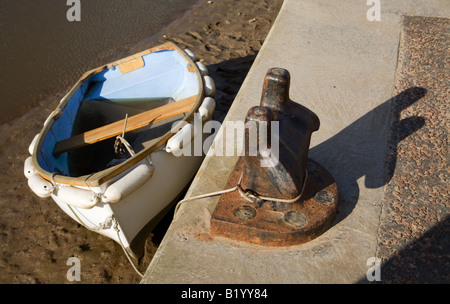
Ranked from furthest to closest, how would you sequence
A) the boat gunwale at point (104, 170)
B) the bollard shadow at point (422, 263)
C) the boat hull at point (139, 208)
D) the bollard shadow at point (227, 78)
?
the bollard shadow at point (227, 78), the boat hull at point (139, 208), the boat gunwale at point (104, 170), the bollard shadow at point (422, 263)

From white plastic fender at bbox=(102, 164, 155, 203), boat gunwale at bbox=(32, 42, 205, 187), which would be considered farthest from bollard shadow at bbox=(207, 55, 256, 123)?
white plastic fender at bbox=(102, 164, 155, 203)

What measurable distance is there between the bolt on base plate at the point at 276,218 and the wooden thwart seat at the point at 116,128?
1572mm

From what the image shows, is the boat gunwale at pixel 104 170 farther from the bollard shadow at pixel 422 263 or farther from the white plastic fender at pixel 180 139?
the bollard shadow at pixel 422 263

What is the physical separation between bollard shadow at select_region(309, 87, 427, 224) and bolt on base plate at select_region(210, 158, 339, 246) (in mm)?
225

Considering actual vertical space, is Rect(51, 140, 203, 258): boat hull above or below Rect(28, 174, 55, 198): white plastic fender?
below

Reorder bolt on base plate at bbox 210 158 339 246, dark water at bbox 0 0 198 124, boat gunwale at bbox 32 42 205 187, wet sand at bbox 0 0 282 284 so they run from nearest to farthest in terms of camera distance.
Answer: bolt on base plate at bbox 210 158 339 246, boat gunwale at bbox 32 42 205 187, wet sand at bbox 0 0 282 284, dark water at bbox 0 0 198 124

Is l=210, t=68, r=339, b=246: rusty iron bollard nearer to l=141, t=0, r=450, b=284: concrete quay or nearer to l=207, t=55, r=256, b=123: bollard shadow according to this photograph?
l=141, t=0, r=450, b=284: concrete quay

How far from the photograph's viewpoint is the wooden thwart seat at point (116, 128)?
12.8ft

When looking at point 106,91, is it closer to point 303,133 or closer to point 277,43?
point 277,43

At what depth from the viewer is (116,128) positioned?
12.9ft

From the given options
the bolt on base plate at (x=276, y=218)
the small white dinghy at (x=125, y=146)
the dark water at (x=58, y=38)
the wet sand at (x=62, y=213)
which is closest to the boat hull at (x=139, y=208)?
the small white dinghy at (x=125, y=146)

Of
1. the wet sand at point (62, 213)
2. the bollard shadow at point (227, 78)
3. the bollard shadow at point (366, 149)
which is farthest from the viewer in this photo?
the bollard shadow at point (227, 78)

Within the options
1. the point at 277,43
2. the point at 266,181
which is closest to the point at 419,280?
the point at 266,181

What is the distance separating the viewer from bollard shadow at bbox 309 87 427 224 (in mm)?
2984
